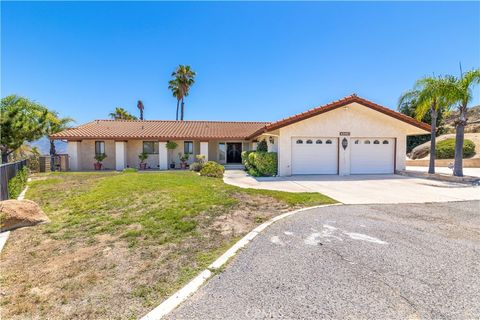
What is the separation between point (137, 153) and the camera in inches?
884

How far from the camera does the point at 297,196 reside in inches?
351

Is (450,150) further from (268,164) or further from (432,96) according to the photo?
(268,164)

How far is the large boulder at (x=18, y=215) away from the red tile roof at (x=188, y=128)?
1104 cm

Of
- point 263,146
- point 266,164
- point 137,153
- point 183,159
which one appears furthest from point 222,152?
point 266,164

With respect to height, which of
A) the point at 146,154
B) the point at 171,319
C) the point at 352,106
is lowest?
the point at 171,319

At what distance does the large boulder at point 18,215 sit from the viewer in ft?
19.2

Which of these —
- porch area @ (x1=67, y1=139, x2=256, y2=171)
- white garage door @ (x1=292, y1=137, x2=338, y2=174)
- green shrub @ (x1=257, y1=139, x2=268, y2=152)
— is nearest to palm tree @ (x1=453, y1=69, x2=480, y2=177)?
white garage door @ (x1=292, y1=137, x2=338, y2=174)

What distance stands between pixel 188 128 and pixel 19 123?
1502 cm

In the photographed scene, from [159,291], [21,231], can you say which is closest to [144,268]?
[159,291]

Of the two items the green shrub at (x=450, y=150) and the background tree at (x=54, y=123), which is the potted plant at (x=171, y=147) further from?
the green shrub at (x=450, y=150)

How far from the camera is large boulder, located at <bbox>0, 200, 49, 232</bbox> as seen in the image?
231 inches

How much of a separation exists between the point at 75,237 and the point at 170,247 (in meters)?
2.30

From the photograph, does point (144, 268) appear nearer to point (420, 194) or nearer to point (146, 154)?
point (420, 194)

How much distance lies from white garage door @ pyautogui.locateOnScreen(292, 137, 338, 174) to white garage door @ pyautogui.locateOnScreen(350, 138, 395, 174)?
1.31 meters
